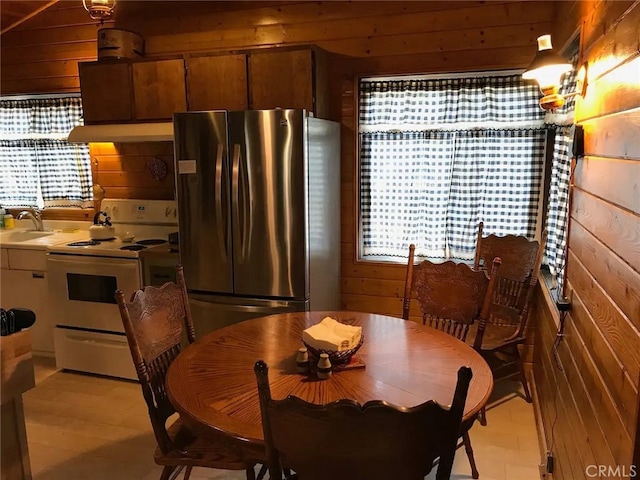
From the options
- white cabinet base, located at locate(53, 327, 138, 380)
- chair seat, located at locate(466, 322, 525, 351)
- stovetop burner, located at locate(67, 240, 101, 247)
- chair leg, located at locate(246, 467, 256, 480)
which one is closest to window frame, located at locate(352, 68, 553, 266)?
chair seat, located at locate(466, 322, 525, 351)

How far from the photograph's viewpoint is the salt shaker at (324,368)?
64.4 inches

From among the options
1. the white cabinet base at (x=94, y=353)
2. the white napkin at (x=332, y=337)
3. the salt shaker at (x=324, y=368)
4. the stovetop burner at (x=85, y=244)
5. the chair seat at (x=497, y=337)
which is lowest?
the white cabinet base at (x=94, y=353)

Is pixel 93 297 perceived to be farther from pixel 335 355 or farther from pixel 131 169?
pixel 335 355

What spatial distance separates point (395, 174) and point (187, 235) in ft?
4.86

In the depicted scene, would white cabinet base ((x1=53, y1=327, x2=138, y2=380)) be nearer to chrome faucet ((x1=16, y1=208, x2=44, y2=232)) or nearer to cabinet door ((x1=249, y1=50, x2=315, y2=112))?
chrome faucet ((x1=16, y1=208, x2=44, y2=232))

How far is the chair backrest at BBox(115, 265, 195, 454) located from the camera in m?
1.79

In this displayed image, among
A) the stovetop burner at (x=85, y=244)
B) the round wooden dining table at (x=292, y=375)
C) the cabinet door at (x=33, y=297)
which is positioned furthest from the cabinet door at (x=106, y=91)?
the round wooden dining table at (x=292, y=375)

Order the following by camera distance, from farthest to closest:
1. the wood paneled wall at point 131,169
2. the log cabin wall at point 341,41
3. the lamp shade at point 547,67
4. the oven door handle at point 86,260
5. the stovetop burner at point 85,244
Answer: the wood paneled wall at point 131,169 < the stovetop burner at point 85,244 < the oven door handle at point 86,260 < the log cabin wall at point 341,41 < the lamp shade at point 547,67

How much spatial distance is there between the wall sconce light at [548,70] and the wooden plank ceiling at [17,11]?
334 centimetres

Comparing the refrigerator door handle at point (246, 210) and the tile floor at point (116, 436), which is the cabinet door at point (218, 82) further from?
the tile floor at point (116, 436)

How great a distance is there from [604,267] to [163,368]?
1.61 metres

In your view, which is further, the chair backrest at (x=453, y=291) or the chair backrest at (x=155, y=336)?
the chair backrest at (x=453, y=291)

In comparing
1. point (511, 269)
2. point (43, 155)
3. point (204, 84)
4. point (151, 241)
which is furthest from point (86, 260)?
→ point (511, 269)

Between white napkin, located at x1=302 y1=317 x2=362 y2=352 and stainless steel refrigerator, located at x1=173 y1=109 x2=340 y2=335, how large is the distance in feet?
4.07
